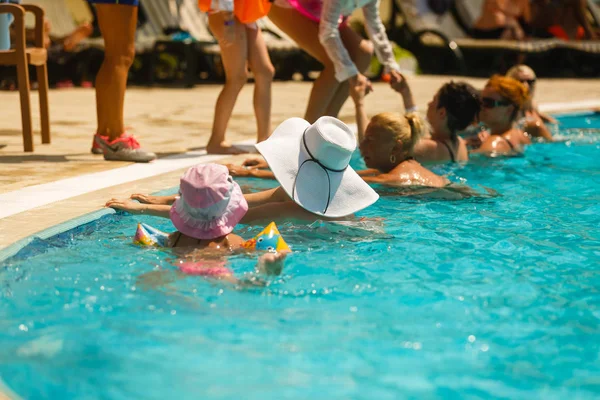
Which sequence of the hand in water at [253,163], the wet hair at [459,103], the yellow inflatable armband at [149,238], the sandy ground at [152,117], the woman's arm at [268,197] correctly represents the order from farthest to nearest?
the wet hair at [459,103], the sandy ground at [152,117], the hand in water at [253,163], the woman's arm at [268,197], the yellow inflatable armband at [149,238]

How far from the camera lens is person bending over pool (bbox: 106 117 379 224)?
3.61 m

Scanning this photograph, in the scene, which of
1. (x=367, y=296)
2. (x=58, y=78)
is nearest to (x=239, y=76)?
(x=367, y=296)

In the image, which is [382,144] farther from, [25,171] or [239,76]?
[25,171]

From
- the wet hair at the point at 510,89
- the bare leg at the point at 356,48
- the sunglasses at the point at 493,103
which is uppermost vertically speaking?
the bare leg at the point at 356,48

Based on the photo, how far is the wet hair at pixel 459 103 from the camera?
5566mm

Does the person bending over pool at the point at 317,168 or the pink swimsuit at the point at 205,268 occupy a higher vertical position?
the person bending over pool at the point at 317,168

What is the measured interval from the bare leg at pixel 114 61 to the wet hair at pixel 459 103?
2.10 m

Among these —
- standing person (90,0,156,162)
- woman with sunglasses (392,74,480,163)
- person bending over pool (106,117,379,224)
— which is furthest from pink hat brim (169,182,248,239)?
woman with sunglasses (392,74,480,163)

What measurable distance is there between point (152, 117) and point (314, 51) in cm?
270

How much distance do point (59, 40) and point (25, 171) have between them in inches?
249

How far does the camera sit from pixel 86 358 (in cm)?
254

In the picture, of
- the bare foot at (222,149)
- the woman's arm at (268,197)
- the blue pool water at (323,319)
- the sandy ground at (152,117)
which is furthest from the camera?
the bare foot at (222,149)

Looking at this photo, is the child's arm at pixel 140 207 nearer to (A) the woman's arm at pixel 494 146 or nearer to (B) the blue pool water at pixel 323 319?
(B) the blue pool water at pixel 323 319

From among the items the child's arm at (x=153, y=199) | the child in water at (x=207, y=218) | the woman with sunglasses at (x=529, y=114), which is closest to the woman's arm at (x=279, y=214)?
the child's arm at (x=153, y=199)
